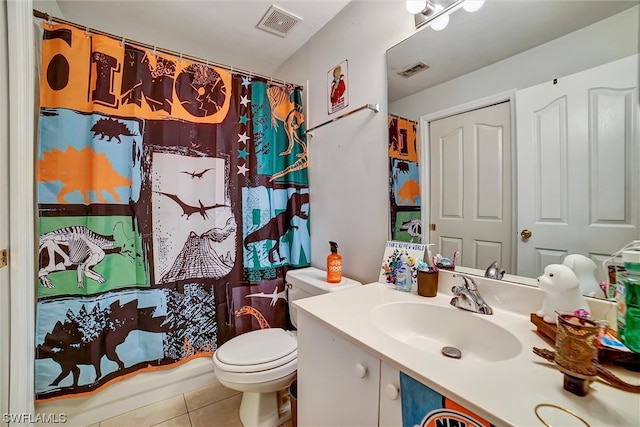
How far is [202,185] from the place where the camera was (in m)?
1.58

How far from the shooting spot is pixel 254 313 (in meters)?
1.71

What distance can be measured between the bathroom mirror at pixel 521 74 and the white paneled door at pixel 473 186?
13 mm

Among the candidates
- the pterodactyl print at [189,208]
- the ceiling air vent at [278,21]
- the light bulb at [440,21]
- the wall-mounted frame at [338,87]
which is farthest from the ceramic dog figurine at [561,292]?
the ceiling air vent at [278,21]

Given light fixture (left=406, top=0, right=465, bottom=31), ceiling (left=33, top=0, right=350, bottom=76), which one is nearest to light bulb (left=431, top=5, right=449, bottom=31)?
light fixture (left=406, top=0, right=465, bottom=31)

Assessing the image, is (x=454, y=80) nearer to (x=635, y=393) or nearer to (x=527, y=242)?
(x=527, y=242)

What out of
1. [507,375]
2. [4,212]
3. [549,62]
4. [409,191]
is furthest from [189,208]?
[549,62]

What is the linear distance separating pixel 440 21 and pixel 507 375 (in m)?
1.27

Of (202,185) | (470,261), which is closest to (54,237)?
(202,185)

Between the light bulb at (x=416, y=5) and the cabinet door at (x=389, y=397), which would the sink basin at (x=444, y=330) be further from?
the light bulb at (x=416, y=5)

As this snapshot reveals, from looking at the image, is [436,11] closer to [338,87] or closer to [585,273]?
[338,87]

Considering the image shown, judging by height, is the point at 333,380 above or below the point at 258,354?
above

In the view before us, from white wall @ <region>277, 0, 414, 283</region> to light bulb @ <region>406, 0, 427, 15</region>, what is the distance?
97mm

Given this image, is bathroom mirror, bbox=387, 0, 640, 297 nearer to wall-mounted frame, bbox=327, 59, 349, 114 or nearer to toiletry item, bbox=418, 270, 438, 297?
toiletry item, bbox=418, 270, 438, 297

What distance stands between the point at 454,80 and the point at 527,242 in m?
0.69
